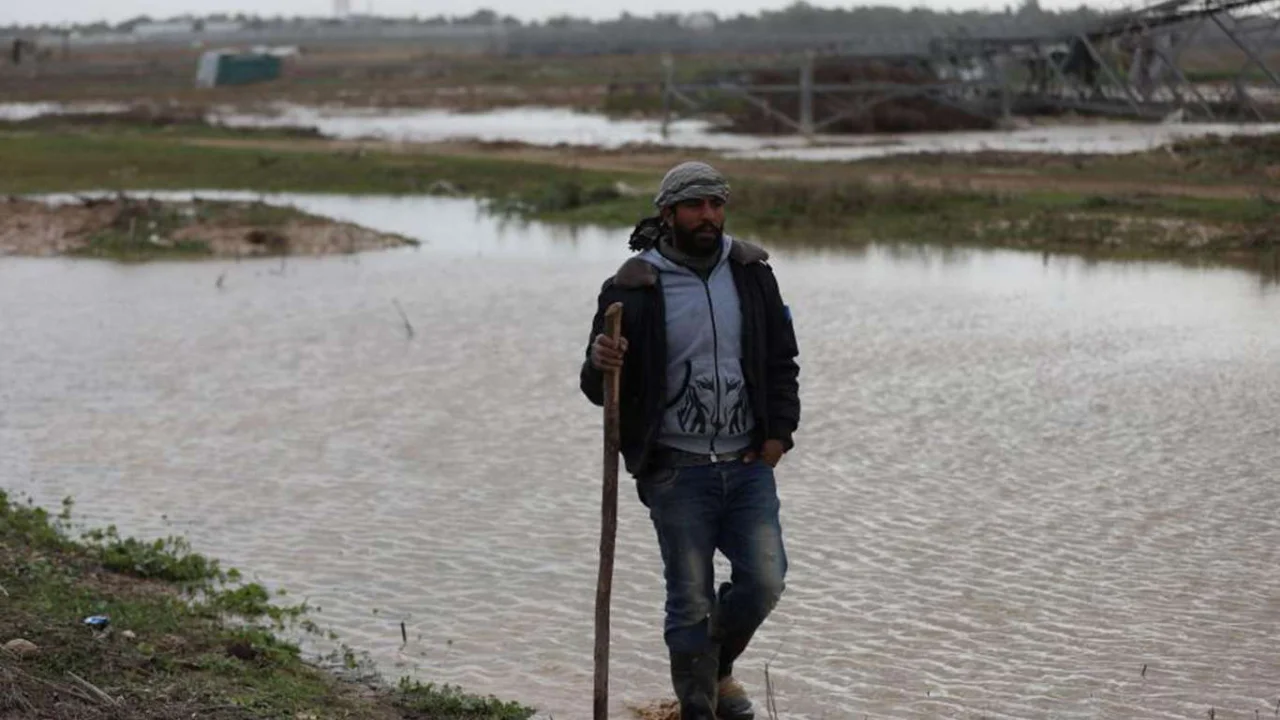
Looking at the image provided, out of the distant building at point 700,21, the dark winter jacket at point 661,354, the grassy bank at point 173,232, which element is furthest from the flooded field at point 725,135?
the distant building at point 700,21

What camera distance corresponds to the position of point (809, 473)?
12.0 m

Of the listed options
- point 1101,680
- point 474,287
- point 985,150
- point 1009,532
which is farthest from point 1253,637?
point 985,150

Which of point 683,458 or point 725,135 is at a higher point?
point 683,458

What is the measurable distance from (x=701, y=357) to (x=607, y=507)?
55cm

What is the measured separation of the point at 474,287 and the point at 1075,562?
12616mm

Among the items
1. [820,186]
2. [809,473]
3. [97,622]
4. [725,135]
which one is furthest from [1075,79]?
[97,622]

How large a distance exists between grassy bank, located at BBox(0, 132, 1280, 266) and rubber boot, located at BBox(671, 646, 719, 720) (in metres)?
17.5

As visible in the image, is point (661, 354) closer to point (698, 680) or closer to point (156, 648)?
point (698, 680)

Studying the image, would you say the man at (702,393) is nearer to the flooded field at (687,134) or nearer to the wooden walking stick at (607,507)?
the wooden walking stick at (607,507)

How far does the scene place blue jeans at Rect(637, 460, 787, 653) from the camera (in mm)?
6184

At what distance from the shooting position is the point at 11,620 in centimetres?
710

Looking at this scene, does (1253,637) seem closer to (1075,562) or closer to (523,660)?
(1075,562)

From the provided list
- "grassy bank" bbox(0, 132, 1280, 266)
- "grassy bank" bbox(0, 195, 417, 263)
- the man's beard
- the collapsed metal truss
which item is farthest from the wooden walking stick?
the collapsed metal truss

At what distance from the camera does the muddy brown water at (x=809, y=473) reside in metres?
8.23
